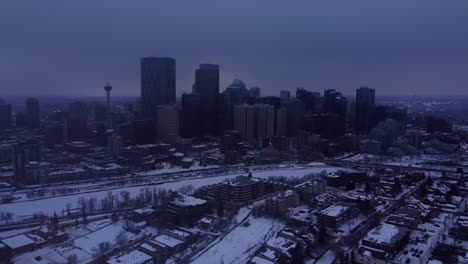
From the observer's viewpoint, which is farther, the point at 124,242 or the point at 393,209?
the point at 393,209

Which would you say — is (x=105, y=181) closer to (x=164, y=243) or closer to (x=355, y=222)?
(x=164, y=243)

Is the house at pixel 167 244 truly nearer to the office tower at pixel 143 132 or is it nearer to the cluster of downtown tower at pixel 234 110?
the office tower at pixel 143 132

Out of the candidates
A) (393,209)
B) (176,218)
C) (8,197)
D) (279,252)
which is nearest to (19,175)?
(8,197)

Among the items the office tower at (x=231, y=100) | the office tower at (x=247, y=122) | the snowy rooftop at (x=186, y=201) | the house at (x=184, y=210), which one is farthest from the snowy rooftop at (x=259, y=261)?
the office tower at (x=231, y=100)

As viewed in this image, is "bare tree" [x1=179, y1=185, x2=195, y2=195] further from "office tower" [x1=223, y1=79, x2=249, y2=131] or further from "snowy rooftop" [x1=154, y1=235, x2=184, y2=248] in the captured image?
"office tower" [x1=223, y1=79, x2=249, y2=131]

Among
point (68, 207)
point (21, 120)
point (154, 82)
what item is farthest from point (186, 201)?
point (154, 82)

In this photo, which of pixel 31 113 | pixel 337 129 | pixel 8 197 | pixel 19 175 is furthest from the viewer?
pixel 337 129

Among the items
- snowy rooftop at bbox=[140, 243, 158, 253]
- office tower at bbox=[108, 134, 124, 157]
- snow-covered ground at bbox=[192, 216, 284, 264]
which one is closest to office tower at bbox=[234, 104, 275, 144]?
office tower at bbox=[108, 134, 124, 157]
